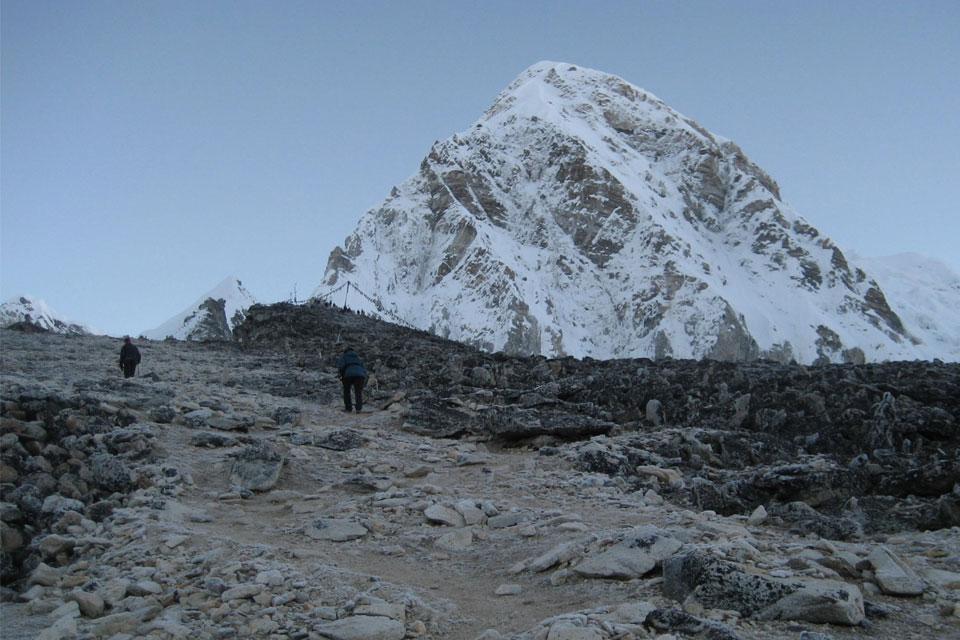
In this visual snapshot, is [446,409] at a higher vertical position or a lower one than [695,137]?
lower

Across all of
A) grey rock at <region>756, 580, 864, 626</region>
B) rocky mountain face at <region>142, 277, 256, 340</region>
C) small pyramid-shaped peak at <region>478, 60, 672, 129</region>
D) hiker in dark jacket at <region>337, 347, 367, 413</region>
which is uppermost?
small pyramid-shaped peak at <region>478, 60, 672, 129</region>

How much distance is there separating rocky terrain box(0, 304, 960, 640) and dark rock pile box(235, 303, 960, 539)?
0.14 ft

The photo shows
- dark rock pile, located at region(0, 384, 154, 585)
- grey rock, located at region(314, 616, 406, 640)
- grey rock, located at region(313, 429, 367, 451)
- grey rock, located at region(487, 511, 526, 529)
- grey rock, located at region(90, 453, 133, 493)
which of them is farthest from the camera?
grey rock, located at region(313, 429, 367, 451)

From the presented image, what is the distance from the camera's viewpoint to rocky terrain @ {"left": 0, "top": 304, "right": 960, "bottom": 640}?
4836 mm

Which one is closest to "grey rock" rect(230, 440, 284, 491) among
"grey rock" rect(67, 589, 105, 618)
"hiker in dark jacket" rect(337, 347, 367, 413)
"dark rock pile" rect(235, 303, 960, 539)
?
"grey rock" rect(67, 589, 105, 618)

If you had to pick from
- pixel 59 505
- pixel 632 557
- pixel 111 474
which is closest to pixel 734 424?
pixel 632 557

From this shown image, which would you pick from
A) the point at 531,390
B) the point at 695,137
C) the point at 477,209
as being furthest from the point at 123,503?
the point at 695,137

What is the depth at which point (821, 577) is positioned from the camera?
486 centimetres

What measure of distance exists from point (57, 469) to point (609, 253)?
320ft

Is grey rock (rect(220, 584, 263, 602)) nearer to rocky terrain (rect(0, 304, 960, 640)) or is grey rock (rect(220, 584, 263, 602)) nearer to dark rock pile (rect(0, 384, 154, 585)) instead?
rocky terrain (rect(0, 304, 960, 640))

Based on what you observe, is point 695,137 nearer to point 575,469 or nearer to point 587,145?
point 587,145

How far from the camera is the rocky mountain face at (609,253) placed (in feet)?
290

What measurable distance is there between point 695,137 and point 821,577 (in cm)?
12492

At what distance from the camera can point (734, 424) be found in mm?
11789
